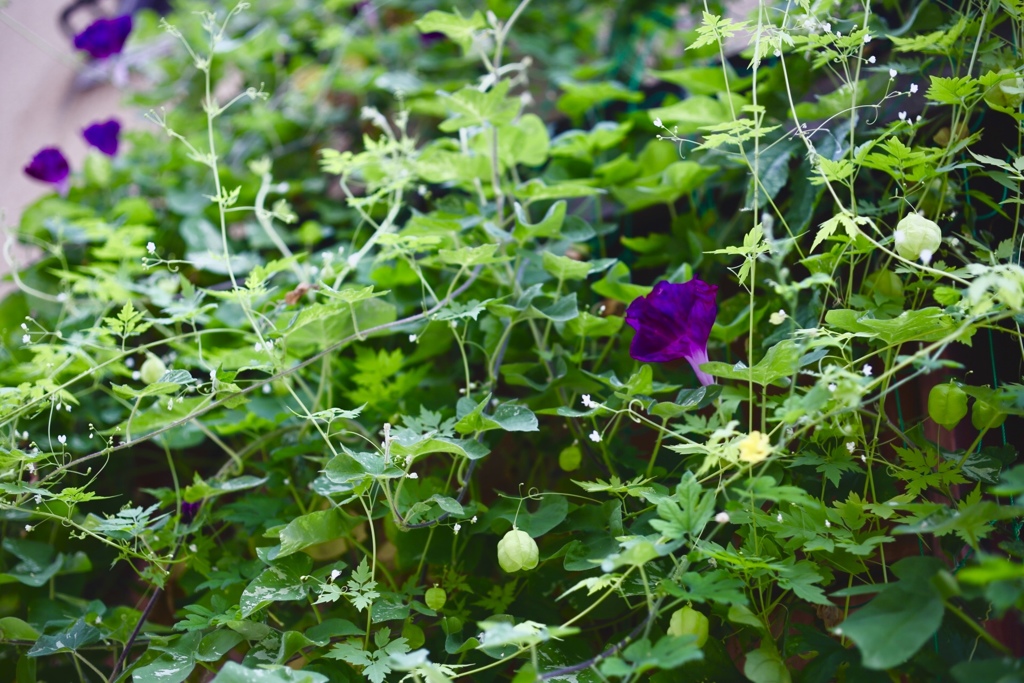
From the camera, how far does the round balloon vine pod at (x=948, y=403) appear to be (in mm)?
792

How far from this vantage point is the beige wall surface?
83.0 inches

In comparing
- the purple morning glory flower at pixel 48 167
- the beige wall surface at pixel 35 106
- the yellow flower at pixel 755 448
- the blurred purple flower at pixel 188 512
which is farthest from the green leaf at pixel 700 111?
the beige wall surface at pixel 35 106

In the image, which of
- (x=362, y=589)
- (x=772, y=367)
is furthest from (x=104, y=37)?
(x=772, y=367)

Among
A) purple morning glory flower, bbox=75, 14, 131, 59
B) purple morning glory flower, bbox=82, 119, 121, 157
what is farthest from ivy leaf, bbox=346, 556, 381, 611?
purple morning glory flower, bbox=75, 14, 131, 59

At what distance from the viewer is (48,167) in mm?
1552

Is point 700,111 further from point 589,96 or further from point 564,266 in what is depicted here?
point 564,266

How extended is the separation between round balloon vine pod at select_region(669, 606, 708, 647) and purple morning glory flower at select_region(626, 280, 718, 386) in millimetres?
287

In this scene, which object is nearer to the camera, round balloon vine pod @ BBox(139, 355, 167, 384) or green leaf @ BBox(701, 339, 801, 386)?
green leaf @ BBox(701, 339, 801, 386)

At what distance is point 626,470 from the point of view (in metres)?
0.97

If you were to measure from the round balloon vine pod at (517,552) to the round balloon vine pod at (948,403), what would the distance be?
460 millimetres

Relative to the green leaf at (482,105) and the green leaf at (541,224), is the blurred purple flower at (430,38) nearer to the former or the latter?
the green leaf at (482,105)

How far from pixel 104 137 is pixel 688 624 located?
1654 mm

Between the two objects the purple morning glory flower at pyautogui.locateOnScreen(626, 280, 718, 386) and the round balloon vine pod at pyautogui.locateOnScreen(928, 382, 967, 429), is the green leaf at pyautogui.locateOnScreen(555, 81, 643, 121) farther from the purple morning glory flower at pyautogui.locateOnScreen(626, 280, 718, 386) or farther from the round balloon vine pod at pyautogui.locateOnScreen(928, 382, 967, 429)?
the round balloon vine pod at pyautogui.locateOnScreen(928, 382, 967, 429)

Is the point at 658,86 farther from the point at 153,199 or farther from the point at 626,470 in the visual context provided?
the point at 153,199
